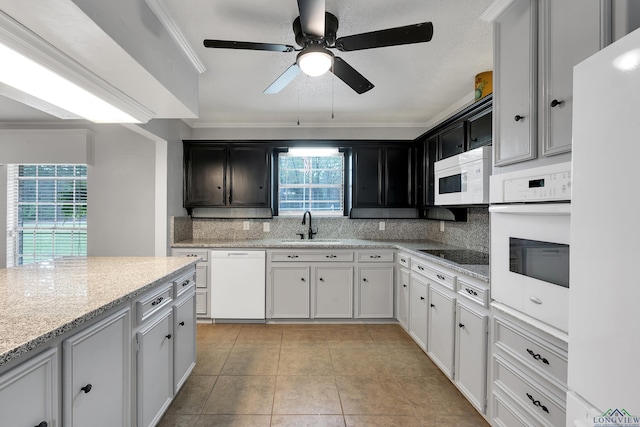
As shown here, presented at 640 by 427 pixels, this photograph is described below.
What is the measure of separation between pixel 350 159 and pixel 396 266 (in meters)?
1.47

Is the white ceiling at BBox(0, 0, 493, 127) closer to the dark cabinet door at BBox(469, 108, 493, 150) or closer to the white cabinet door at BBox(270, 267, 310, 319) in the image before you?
the dark cabinet door at BBox(469, 108, 493, 150)

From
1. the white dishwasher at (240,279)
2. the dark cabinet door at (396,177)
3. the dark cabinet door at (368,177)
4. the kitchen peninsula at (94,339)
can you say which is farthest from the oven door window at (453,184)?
the kitchen peninsula at (94,339)

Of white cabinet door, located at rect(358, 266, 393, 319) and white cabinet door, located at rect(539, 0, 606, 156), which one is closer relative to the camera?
white cabinet door, located at rect(539, 0, 606, 156)

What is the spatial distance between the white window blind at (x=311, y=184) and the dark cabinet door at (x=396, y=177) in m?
0.64

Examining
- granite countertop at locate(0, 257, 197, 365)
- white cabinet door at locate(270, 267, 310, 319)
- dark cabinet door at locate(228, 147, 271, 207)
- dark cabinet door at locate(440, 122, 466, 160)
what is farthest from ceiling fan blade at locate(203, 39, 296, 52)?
white cabinet door at locate(270, 267, 310, 319)

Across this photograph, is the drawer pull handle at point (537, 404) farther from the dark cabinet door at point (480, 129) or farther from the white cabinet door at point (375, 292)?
the white cabinet door at point (375, 292)

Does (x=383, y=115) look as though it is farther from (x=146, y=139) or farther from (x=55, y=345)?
(x=55, y=345)

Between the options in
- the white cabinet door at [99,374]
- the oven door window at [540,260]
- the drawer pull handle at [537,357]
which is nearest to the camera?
the white cabinet door at [99,374]

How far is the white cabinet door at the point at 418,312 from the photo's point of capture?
104 inches

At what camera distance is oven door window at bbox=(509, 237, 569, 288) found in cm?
117

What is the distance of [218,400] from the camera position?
2.04 meters

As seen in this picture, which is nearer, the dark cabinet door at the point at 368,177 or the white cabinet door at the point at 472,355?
the white cabinet door at the point at 472,355

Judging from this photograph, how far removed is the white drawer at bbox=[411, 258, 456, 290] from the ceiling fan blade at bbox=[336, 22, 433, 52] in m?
1.56

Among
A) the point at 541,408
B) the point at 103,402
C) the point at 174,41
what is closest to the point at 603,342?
the point at 541,408
